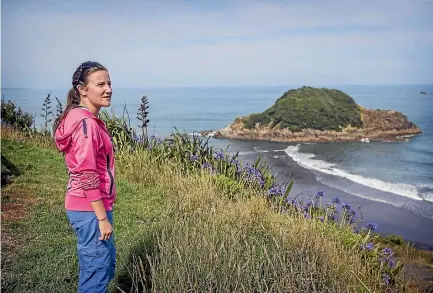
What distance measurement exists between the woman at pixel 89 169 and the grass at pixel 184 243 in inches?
19.5

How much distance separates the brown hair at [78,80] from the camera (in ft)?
8.84

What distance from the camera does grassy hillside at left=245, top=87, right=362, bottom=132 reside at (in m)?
26.2

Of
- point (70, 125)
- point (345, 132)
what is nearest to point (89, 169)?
point (70, 125)

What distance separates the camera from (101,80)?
8.87ft

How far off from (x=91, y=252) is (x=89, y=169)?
1.66 feet

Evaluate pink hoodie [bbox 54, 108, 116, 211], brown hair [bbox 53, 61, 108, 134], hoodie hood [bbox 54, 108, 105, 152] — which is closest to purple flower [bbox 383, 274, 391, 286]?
pink hoodie [bbox 54, 108, 116, 211]

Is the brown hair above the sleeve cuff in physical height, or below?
above

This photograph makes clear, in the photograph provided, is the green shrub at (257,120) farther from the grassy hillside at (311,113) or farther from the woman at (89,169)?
the woman at (89,169)

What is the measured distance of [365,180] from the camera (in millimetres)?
15047

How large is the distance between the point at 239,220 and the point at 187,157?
3.08 meters

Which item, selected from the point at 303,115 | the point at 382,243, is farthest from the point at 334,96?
the point at 382,243

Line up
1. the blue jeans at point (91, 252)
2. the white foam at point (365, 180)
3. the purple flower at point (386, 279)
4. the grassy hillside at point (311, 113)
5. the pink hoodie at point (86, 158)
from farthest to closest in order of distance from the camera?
1. the grassy hillside at point (311, 113)
2. the white foam at point (365, 180)
3. the purple flower at point (386, 279)
4. the blue jeans at point (91, 252)
5. the pink hoodie at point (86, 158)

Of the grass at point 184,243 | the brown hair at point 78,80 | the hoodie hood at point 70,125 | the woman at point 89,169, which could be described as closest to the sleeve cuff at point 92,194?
the woman at point 89,169

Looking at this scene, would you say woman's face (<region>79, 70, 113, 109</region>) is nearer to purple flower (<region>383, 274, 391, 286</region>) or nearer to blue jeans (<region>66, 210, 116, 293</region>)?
blue jeans (<region>66, 210, 116, 293</region>)
